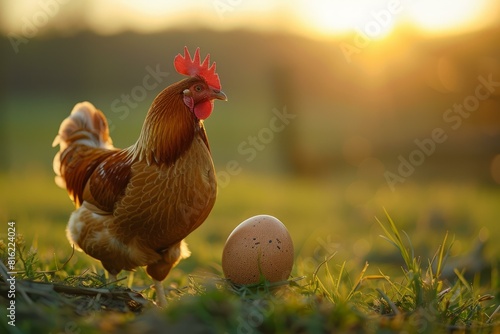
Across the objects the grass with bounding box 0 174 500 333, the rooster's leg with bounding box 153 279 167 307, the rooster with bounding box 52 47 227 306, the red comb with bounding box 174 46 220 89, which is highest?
the red comb with bounding box 174 46 220 89

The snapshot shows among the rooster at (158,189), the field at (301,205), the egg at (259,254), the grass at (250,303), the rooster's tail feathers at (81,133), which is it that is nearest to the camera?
the grass at (250,303)

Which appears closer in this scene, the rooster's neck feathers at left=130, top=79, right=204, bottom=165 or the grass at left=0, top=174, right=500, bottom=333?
the grass at left=0, top=174, right=500, bottom=333

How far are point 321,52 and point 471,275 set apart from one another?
1615 centimetres

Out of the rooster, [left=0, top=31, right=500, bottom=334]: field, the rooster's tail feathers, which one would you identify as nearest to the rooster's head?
the rooster

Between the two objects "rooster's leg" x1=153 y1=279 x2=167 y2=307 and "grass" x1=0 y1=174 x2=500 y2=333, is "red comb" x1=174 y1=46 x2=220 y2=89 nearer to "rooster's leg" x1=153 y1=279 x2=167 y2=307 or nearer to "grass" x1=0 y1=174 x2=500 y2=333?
"grass" x1=0 y1=174 x2=500 y2=333

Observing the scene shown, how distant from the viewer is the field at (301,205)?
2834mm

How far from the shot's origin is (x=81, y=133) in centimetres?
469

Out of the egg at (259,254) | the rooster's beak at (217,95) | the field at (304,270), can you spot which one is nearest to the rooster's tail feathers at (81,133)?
the field at (304,270)

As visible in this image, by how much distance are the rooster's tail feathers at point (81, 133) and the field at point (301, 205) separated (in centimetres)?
86

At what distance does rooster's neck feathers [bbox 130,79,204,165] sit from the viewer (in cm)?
371

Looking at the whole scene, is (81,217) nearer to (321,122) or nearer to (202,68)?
(202,68)

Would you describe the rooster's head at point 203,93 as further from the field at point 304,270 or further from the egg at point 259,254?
the field at point 304,270

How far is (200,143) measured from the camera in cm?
380

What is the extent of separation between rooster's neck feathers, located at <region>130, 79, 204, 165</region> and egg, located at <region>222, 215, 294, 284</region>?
2.31ft
